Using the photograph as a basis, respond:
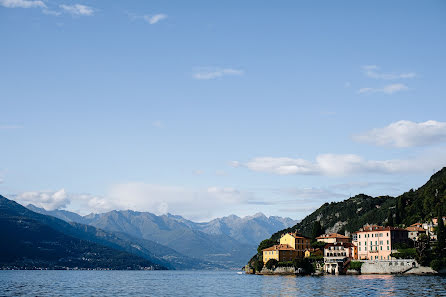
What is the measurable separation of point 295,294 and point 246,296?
9019 millimetres

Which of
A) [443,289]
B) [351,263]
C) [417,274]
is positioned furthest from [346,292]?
[351,263]

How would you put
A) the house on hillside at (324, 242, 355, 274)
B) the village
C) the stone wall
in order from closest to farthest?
the stone wall, the village, the house on hillside at (324, 242, 355, 274)

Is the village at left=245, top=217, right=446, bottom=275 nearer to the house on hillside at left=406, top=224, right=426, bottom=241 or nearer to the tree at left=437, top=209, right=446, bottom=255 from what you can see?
the house on hillside at left=406, top=224, right=426, bottom=241

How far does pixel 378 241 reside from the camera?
177 metres

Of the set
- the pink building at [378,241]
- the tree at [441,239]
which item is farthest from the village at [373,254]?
the tree at [441,239]

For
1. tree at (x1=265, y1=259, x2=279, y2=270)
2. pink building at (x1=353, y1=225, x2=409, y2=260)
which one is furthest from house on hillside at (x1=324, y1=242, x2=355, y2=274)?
tree at (x1=265, y1=259, x2=279, y2=270)

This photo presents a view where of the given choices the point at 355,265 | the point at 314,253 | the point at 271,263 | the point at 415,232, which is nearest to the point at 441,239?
the point at 415,232

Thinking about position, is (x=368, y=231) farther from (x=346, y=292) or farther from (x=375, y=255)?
(x=346, y=292)

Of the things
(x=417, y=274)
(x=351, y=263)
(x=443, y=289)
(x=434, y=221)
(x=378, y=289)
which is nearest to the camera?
(x=443, y=289)

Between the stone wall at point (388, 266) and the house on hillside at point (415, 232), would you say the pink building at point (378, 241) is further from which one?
the stone wall at point (388, 266)

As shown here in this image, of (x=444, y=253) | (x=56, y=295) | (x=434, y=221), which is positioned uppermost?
(x=434, y=221)

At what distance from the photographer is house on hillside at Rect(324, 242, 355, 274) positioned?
578 ft

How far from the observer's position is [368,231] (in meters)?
182

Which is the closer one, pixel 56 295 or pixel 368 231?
pixel 56 295
